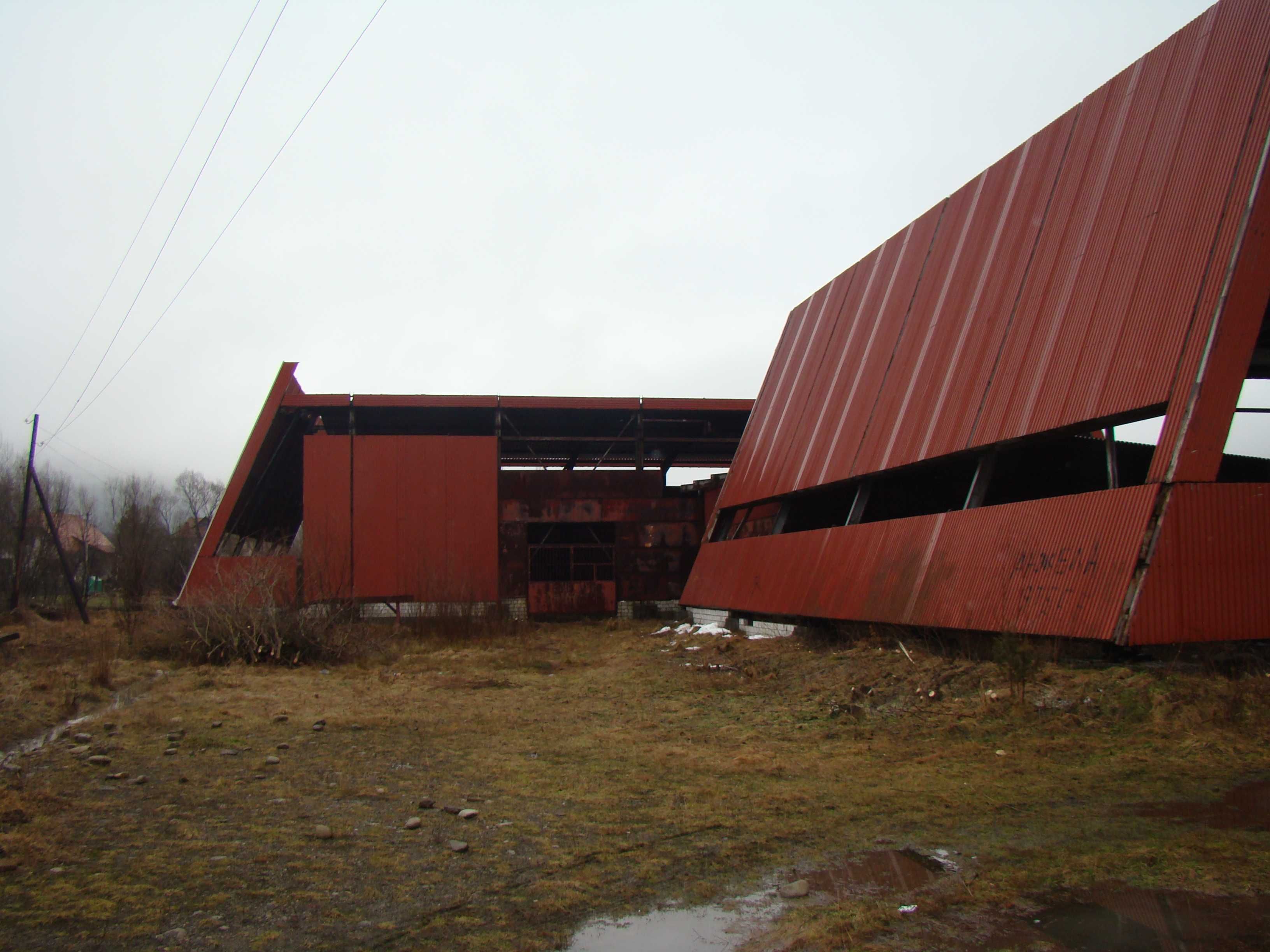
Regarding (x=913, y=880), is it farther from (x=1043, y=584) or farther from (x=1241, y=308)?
(x=1241, y=308)

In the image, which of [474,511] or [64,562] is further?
[64,562]

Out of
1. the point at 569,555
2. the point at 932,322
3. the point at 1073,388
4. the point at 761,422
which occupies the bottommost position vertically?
the point at 569,555

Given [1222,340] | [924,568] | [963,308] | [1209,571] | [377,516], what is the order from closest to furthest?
[1209,571]
[1222,340]
[924,568]
[963,308]
[377,516]

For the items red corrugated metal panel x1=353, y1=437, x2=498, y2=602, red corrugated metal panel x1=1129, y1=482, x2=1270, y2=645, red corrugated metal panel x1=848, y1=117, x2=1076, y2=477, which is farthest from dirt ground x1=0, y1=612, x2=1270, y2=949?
red corrugated metal panel x1=353, y1=437, x2=498, y2=602

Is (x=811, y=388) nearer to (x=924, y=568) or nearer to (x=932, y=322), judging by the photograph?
(x=932, y=322)

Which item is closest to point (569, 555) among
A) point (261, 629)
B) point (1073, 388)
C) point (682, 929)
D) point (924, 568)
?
point (261, 629)

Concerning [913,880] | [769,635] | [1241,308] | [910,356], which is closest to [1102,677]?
[1241,308]

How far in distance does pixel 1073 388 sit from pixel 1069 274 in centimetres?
189

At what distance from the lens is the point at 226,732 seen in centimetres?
852

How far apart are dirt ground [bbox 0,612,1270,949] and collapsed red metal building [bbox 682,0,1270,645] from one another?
889 millimetres

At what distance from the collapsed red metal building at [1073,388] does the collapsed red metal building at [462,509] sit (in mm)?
7827

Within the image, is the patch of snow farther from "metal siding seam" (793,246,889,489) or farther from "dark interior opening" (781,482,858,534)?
"metal siding seam" (793,246,889,489)

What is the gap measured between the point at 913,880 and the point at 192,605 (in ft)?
46.2

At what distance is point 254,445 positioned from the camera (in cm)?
2417
